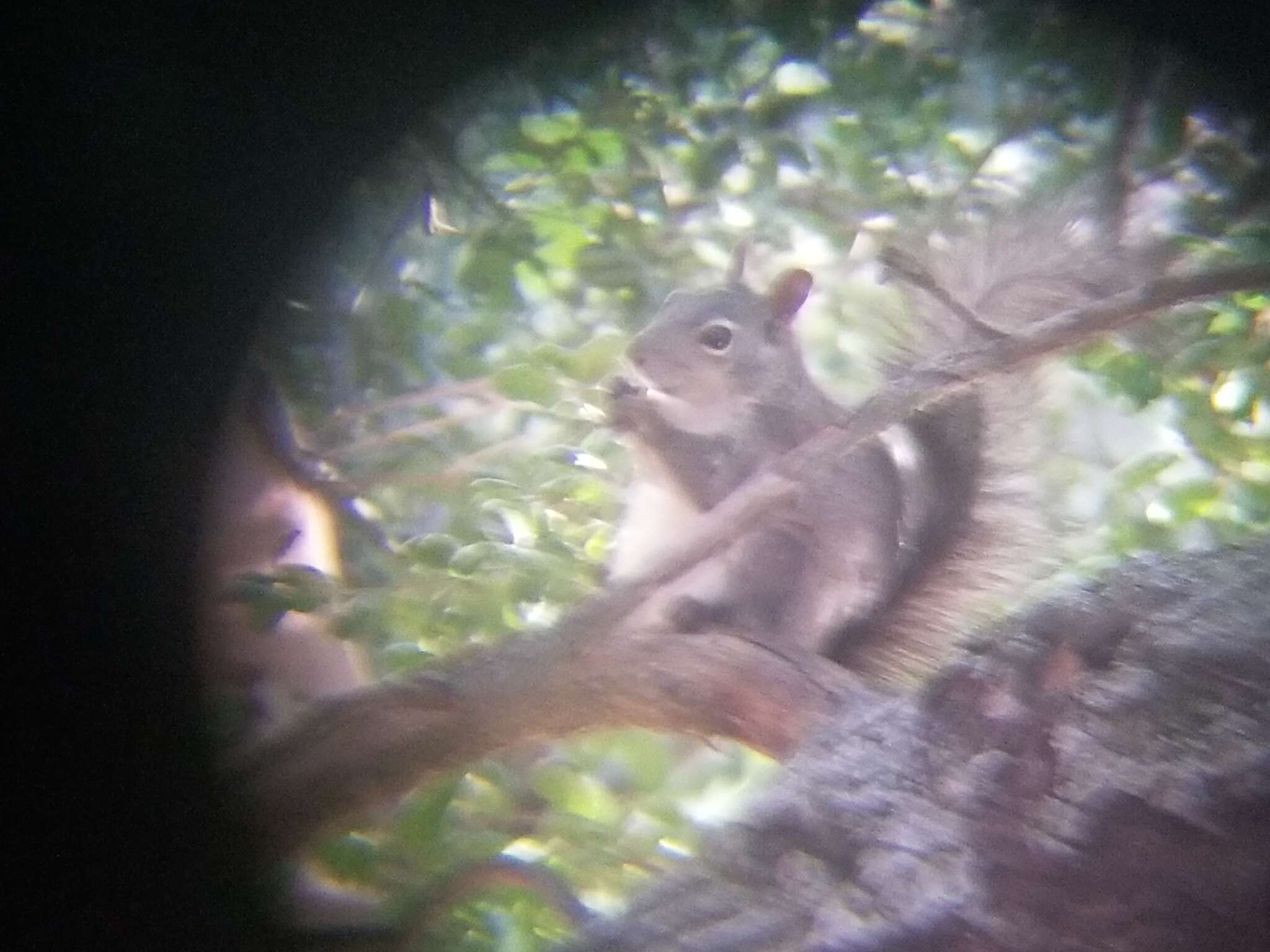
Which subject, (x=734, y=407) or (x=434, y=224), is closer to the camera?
(x=434, y=224)

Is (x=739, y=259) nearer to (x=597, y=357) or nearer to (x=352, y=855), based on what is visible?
(x=597, y=357)

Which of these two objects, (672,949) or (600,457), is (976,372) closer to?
(600,457)

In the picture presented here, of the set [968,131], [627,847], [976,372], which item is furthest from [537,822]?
[968,131]

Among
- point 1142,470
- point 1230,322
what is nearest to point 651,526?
point 1142,470

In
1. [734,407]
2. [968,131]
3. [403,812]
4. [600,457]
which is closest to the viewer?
[403,812]

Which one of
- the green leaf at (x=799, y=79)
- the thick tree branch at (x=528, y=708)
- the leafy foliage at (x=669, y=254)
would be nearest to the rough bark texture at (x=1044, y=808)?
the thick tree branch at (x=528, y=708)
